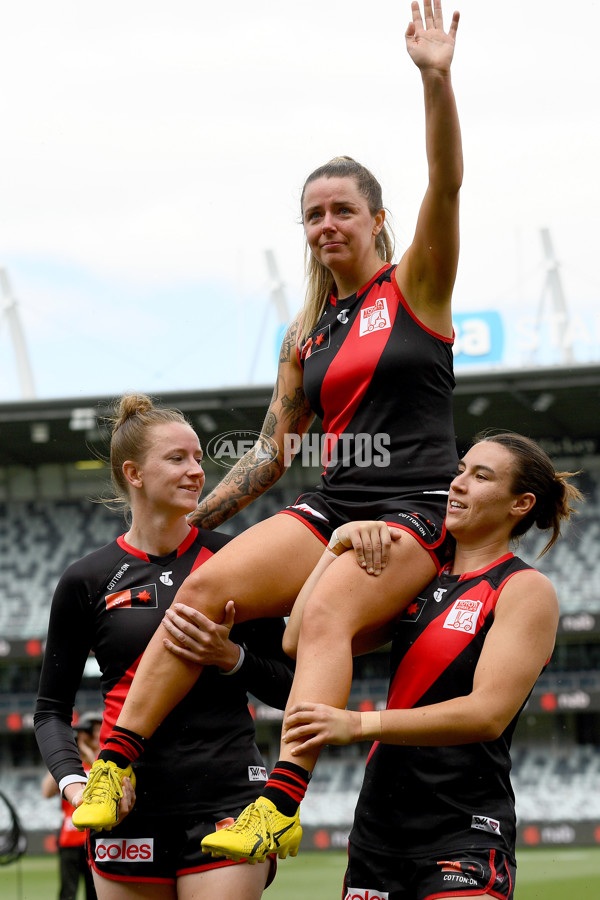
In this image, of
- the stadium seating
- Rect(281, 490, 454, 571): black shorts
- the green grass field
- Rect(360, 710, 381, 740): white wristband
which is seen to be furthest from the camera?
the stadium seating

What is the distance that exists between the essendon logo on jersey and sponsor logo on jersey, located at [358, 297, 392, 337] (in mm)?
1134

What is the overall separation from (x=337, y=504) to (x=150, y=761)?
1031 millimetres

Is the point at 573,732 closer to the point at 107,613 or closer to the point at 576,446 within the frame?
the point at 576,446

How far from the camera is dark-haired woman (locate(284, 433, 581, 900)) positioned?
9.75ft

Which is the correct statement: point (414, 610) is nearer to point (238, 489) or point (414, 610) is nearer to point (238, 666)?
point (238, 666)

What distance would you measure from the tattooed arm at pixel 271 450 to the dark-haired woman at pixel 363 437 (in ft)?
1.25

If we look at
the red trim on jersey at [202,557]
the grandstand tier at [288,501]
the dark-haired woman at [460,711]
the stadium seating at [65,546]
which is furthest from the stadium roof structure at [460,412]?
the dark-haired woman at [460,711]

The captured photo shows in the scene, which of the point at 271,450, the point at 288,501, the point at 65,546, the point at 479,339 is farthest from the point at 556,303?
the point at 271,450

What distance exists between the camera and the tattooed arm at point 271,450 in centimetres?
409

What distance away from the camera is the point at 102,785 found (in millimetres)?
3213

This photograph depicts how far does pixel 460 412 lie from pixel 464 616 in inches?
865

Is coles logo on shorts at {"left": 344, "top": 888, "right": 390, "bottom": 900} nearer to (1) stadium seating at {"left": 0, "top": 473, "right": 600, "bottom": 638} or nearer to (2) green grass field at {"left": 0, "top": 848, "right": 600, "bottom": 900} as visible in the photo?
(2) green grass field at {"left": 0, "top": 848, "right": 600, "bottom": 900}

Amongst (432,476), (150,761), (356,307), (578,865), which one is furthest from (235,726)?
(578,865)

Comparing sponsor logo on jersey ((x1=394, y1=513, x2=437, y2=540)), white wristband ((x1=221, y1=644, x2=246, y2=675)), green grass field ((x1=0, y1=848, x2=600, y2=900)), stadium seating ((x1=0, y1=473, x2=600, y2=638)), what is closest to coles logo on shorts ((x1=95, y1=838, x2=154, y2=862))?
white wristband ((x1=221, y1=644, x2=246, y2=675))
